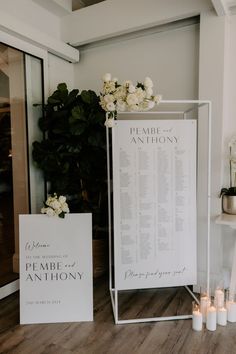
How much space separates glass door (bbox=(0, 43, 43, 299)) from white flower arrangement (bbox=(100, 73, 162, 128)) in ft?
3.81

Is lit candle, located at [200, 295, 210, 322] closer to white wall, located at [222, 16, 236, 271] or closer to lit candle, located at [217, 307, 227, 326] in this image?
lit candle, located at [217, 307, 227, 326]

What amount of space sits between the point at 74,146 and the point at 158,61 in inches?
49.5

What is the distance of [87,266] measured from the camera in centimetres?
245

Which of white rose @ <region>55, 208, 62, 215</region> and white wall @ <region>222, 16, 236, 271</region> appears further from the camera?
white wall @ <region>222, 16, 236, 271</region>

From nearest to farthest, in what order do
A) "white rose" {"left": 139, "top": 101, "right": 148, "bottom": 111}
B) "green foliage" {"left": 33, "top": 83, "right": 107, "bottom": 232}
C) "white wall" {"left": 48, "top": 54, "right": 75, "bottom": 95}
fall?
"white rose" {"left": 139, "top": 101, "right": 148, "bottom": 111} < "green foliage" {"left": 33, "top": 83, "right": 107, "bottom": 232} < "white wall" {"left": 48, "top": 54, "right": 75, "bottom": 95}

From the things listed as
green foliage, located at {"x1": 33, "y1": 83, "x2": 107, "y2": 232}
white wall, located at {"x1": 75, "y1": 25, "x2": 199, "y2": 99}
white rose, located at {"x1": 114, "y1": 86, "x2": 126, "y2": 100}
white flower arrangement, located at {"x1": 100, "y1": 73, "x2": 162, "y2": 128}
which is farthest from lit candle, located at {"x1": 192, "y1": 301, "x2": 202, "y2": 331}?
white wall, located at {"x1": 75, "y1": 25, "x2": 199, "y2": 99}

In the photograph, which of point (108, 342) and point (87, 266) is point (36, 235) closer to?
point (87, 266)

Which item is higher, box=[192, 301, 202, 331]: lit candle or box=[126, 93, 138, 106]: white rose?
box=[126, 93, 138, 106]: white rose

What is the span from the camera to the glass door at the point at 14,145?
283 centimetres

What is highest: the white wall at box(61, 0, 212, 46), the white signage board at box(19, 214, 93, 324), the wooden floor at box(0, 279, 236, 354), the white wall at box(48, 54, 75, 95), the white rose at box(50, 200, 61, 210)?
the white wall at box(61, 0, 212, 46)

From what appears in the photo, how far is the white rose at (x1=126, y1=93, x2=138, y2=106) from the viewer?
6.77ft

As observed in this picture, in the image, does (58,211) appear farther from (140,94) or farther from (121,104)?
(140,94)

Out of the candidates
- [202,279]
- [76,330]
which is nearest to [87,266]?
[76,330]

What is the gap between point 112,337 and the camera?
2207 millimetres
